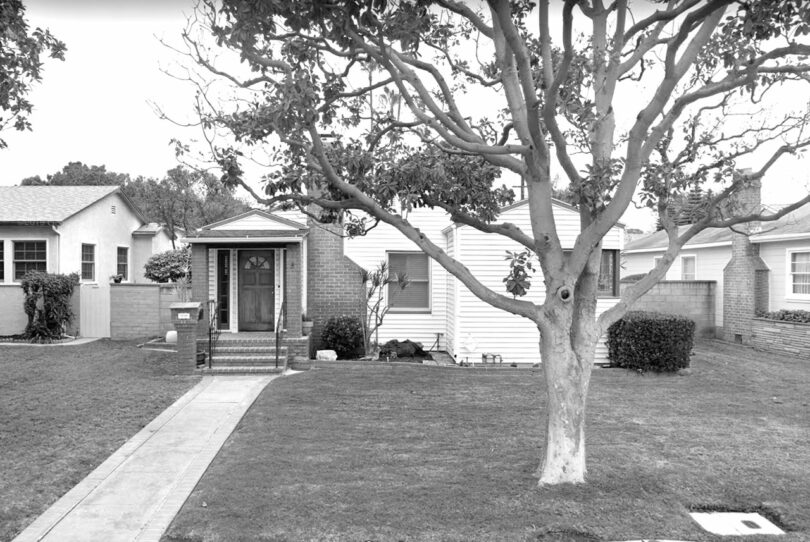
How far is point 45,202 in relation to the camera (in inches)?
764

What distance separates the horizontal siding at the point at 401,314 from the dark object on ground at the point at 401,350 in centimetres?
76

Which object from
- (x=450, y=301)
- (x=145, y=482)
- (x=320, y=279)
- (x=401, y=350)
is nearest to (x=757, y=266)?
(x=450, y=301)

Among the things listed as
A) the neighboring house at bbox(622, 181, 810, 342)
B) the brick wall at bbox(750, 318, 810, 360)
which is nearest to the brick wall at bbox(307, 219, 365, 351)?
the neighboring house at bbox(622, 181, 810, 342)

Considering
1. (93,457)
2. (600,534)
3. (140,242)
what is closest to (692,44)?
(600,534)

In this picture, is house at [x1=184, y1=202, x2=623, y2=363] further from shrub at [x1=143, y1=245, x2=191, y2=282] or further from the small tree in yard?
shrub at [x1=143, y1=245, x2=191, y2=282]

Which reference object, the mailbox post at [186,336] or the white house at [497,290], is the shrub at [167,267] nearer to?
the mailbox post at [186,336]

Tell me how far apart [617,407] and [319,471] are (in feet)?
17.5

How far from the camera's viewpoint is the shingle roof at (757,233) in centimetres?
A: 1715

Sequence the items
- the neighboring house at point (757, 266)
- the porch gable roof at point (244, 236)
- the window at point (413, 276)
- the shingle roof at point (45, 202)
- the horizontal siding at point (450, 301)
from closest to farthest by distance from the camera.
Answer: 1. the porch gable roof at point (244, 236)
2. the horizontal siding at point (450, 301)
3. the window at point (413, 276)
4. the neighboring house at point (757, 266)
5. the shingle roof at point (45, 202)

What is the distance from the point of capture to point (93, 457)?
6770 millimetres

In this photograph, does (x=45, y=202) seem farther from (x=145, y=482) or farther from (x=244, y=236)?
(x=145, y=482)

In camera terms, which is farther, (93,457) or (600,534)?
(93,457)

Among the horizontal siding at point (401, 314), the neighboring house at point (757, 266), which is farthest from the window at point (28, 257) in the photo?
the neighboring house at point (757, 266)

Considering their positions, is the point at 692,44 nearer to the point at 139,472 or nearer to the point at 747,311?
the point at 139,472
